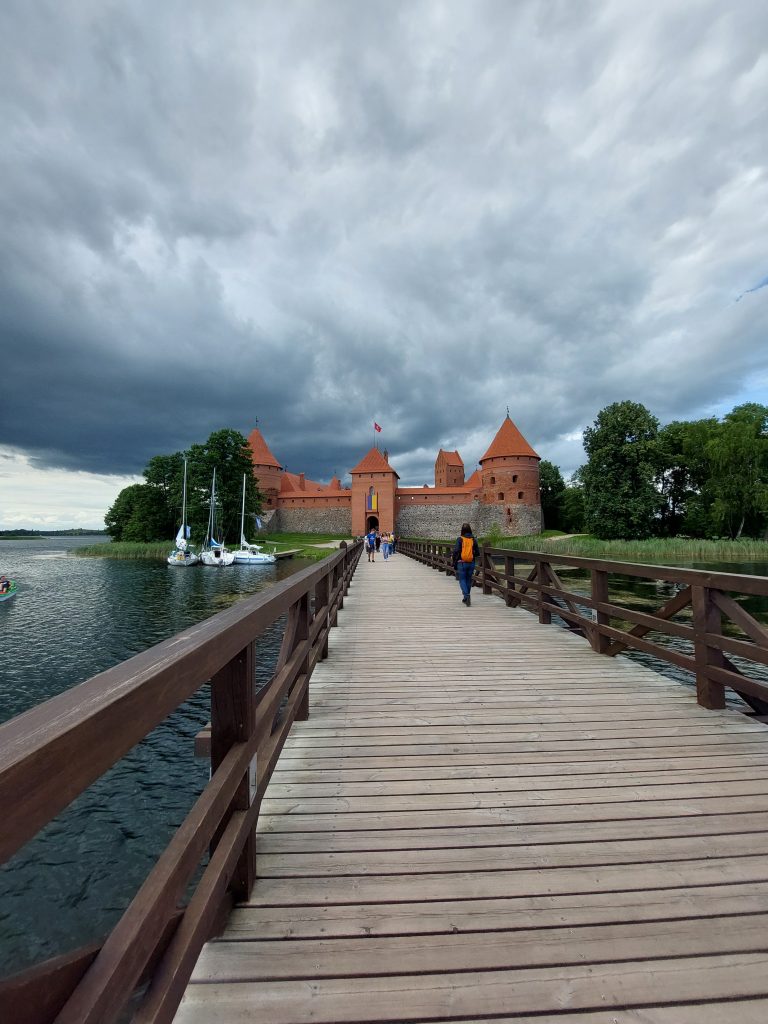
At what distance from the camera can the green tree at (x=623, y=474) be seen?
33.8 meters

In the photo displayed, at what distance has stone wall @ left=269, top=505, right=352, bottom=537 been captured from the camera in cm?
5262

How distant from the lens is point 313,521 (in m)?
53.0

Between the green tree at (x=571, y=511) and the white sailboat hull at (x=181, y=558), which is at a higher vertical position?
the green tree at (x=571, y=511)

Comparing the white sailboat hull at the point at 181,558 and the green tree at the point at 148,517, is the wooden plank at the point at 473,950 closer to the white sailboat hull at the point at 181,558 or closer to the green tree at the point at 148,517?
the white sailboat hull at the point at 181,558

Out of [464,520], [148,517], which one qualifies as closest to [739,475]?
[464,520]

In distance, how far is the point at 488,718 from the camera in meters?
3.29

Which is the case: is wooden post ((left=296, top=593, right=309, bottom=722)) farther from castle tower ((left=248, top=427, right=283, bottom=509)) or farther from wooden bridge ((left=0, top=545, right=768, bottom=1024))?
castle tower ((left=248, top=427, right=283, bottom=509))

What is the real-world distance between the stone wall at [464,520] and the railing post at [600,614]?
4089 cm

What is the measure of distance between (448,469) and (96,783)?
2366 inches

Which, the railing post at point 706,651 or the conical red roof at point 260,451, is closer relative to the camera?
the railing post at point 706,651

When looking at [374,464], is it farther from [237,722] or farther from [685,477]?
[237,722]

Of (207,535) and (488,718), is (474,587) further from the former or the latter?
(207,535)

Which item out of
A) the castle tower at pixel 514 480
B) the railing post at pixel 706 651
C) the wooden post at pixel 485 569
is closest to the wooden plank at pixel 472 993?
the railing post at pixel 706 651

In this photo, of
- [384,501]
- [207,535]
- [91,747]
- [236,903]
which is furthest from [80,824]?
[384,501]
